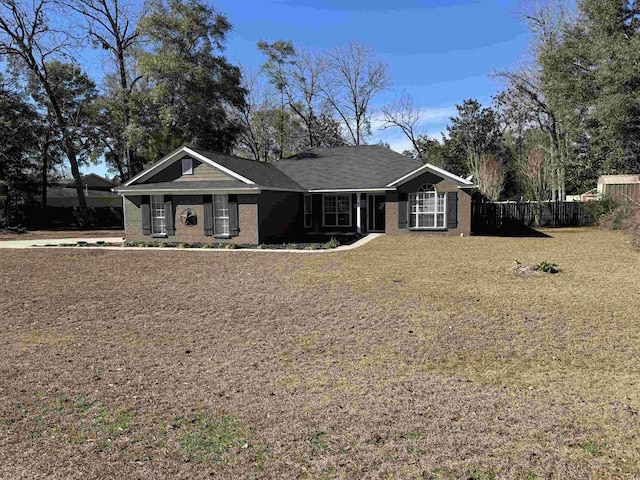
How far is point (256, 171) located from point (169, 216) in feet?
13.8

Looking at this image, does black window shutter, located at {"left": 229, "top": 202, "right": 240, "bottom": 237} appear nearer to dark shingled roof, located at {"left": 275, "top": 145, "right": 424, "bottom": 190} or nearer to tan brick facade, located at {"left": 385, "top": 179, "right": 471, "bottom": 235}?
dark shingled roof, located at {"left": 275, "top": 145, "right": 424, "bottom": 190}

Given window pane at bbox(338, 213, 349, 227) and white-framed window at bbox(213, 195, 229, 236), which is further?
window pane at bbox(338, 213, 349, 227)

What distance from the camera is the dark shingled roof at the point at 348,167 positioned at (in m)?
21.4

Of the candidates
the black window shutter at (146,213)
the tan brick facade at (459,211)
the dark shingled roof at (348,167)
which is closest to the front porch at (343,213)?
the dark shingled roof at (348,167)

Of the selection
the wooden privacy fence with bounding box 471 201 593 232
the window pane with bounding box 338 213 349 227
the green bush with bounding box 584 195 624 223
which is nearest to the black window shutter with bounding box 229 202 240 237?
the window pane with bounding box 338 213 349 227

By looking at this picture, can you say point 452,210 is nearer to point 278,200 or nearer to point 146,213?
point 278,200

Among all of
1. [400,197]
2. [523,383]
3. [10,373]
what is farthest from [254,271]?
[400,197]

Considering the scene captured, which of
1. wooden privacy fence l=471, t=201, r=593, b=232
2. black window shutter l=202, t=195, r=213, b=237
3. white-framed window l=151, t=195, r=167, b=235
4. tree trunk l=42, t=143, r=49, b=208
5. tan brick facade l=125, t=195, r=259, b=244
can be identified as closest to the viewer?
tan brick facade l=125, t=195, r=259, b=244

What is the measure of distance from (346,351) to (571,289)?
5516mm

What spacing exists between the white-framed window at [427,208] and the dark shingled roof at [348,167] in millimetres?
1542

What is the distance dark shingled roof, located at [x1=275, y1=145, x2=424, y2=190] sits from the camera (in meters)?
21.4

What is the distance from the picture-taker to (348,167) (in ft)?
76.7

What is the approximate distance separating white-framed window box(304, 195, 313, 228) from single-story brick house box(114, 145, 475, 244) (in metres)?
0.05

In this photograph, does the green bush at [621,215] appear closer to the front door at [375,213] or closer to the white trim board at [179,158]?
the front door at [375,213]
